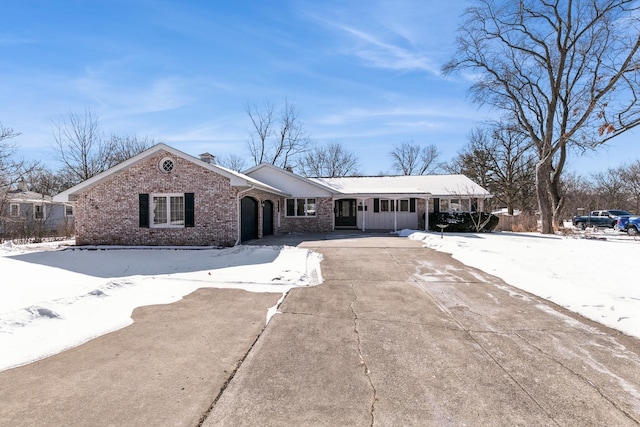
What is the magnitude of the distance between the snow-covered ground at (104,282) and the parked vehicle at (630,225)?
65.6ft

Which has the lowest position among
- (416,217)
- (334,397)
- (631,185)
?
(334,397)

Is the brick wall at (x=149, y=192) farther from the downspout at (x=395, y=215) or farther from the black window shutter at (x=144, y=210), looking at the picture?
the downspout at (x=395, y=215)

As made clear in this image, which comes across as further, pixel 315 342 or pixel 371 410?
Answer: pixel 315 342

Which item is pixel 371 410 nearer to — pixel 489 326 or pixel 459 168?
pixel 489 326

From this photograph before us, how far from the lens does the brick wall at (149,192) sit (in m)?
13.5

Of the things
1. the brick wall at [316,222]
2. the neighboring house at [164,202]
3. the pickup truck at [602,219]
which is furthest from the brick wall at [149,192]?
the pickup truck at [602,219]

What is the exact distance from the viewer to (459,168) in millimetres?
39219

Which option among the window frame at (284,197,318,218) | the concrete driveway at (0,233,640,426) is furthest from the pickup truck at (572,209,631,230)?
the concrete driveway at (0,233,640,426)

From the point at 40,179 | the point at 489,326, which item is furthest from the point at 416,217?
the point at 40,179

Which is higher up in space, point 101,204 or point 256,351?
Answer: point 101,204

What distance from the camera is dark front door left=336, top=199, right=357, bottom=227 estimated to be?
2252 centimetres

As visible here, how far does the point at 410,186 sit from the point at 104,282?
2007 centimetres

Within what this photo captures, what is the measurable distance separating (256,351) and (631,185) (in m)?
50.7

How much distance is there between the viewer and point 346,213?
22594 mm
